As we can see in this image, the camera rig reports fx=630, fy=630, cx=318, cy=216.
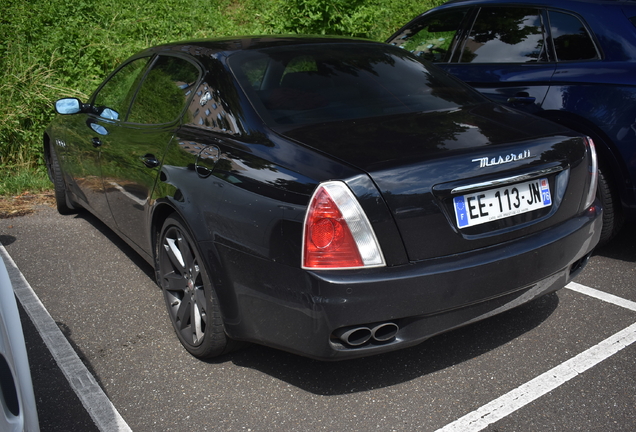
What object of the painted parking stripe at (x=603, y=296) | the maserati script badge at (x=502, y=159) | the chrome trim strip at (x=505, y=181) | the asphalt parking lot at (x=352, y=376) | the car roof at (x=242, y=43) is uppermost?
the car roof at (x=242, y=43)

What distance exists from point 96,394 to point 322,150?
1.52m

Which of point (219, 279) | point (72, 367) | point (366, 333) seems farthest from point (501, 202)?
point (72, 367)

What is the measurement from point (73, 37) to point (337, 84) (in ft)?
18.8

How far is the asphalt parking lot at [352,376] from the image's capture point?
8.61 feet

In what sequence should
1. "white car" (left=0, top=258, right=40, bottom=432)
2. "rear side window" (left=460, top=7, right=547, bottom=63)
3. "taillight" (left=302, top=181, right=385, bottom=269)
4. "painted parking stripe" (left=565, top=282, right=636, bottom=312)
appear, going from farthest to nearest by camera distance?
"rear side window" (left=460, top=7, right=547, bottom=63), "painted parking stripe" (left=565, top=282, right=636, bottom=312), "taillight" (left=302, top=181, right=385, bottom=269), "white car" (left=0, top=258, right=40, bottom=432)

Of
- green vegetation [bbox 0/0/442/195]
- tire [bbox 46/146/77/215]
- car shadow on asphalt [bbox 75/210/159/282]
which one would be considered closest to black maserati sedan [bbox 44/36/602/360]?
car shadow on asphalt [bbox 75/210/159/282]

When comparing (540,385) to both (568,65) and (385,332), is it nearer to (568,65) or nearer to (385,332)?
(385,332)

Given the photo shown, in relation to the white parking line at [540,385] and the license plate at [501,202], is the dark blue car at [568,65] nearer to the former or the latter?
the white parking line at [540,385]

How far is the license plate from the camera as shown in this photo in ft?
8.32

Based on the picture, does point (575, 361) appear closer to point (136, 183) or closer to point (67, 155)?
point (136, 183)

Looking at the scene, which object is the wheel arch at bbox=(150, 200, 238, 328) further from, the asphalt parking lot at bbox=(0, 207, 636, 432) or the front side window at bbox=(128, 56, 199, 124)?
the front side window at bbox=(128, 56, 199, 124)

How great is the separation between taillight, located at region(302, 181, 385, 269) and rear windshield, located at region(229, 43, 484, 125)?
0.66 metres

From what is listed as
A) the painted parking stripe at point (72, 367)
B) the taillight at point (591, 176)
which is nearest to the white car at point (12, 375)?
the painted parking stripe at point (72, 367)

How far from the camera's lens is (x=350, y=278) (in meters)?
2.35
